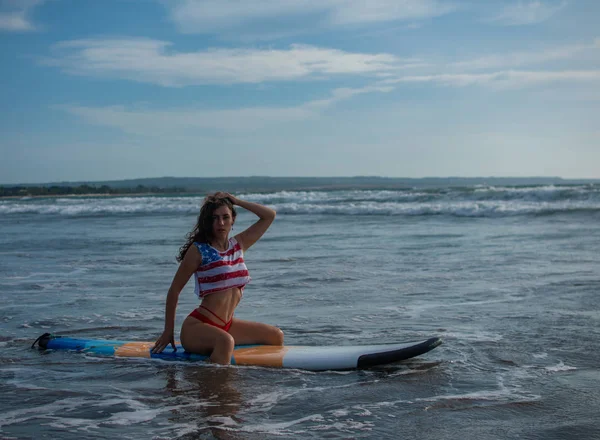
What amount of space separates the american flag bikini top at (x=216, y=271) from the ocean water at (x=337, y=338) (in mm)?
600

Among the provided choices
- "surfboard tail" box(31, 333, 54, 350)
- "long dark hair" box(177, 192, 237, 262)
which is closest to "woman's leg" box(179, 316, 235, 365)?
"long dark hair" box(177, 192, 237, 262)

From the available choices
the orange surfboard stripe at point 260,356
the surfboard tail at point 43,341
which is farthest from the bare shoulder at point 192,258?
the surfboard tail at point 43,341

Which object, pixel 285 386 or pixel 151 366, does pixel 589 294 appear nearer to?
pixel 285 386

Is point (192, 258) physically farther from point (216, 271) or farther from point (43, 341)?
point (43, 341)

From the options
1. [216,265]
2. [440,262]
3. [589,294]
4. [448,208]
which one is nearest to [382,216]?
[448,208]

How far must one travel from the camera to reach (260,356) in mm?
5133

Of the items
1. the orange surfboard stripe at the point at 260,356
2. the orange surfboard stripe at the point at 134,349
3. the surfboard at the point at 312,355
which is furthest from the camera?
the orange surfboard stripe at the point at 134,349

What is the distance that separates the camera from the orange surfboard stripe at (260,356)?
16.7 ft

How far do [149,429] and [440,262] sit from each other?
808cm

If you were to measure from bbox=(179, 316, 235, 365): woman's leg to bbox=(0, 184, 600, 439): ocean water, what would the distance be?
0.12 metres

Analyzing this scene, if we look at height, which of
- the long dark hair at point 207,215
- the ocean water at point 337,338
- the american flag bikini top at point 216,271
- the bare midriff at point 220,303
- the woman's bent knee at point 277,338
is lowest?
the ocean water at point 337,338

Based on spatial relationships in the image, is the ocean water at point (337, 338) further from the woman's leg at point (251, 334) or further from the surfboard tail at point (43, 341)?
the woman's leg at point (251, 334)

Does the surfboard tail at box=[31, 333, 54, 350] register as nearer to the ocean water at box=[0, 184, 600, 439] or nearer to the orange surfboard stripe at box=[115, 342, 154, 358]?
the ocean water at box=[0, 184, 600, 439]

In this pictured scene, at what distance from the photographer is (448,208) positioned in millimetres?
25266
